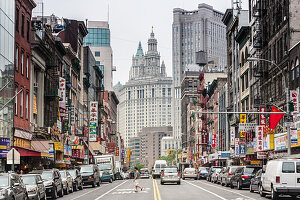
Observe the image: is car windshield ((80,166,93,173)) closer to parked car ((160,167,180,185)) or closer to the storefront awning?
the storefront awning

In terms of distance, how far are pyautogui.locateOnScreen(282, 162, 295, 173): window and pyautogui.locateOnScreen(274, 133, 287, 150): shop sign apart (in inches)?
681

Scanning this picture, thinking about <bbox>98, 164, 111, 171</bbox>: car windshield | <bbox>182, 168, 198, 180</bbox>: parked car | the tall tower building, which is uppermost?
the tall tower building

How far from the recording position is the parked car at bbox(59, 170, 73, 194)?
1503 inches

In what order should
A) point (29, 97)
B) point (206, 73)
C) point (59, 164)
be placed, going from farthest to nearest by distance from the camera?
point (206, 73)
point (59, 164)
point (29, 97)

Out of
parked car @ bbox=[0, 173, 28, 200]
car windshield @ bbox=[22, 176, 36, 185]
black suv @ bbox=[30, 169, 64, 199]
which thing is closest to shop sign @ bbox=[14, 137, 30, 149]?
black suv @ bbox=[30, 169, 64, 199]

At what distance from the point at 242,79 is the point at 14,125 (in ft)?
137

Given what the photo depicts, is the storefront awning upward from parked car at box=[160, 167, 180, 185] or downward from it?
upward

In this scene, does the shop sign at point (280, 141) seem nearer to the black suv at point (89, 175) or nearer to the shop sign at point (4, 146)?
the black suv at point (89, 175)

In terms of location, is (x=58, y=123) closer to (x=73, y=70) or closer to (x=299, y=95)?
(x=73, y=70)

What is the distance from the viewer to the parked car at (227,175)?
44844 millimetres

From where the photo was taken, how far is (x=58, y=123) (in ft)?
204

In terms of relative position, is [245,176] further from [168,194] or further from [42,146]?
[42,146]

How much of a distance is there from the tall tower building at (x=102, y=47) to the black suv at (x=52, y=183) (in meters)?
126

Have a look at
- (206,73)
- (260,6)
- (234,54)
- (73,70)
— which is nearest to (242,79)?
(234,54)
